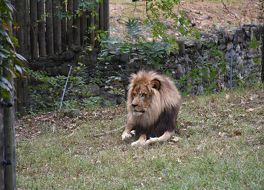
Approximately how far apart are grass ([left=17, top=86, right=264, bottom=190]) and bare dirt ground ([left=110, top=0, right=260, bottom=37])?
18.1 feet

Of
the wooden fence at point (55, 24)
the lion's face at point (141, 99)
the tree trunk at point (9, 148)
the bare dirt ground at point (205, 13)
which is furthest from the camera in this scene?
the bare dirt ground at point (205, 13)

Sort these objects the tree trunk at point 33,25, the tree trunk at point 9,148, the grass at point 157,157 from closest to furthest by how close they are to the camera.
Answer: the tree trunk at point 9,148 → the grass at point 157,157 → the tree trunk at point 33,25

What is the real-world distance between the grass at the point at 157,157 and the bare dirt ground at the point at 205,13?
5.52 metres

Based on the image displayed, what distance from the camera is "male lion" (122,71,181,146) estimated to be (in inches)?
303

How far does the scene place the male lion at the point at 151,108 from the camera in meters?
7.71

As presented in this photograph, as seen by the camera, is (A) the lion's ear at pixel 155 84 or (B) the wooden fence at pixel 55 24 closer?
(A) the lion's ear at pixel 155 84

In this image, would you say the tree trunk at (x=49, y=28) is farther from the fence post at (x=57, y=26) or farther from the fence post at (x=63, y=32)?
the fence post at (x=63, y=32)

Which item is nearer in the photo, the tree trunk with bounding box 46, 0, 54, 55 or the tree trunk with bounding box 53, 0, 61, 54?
the tree trunk with bounding box 46, 0, 54, 55

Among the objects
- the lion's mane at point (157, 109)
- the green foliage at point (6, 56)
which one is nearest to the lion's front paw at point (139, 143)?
the lion's mane at point (157, 109)

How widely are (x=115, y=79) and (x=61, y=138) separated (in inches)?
150

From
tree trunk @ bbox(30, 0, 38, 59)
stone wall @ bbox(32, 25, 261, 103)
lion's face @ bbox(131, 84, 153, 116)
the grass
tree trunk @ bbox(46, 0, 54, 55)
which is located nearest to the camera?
the grass

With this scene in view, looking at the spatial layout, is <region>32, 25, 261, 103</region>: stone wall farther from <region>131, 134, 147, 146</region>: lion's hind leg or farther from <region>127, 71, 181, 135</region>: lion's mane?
<region>131, 134, 147, 146</region>: lion's hind leg

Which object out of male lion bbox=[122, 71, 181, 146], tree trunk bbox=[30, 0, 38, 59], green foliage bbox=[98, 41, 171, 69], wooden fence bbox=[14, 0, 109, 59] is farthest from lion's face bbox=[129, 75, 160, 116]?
green foliage bbox=[98, 41, 171, 69]

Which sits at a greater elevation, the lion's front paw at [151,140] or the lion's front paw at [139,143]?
the lion's front paw at [151,140]
